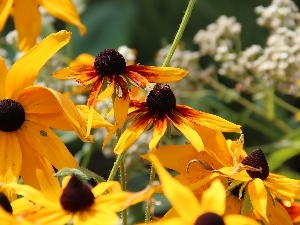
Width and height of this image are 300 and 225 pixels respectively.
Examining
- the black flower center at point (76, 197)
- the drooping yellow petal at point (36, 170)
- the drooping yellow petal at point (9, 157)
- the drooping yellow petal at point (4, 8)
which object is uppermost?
the drooping yellow petal at point (4, 8)

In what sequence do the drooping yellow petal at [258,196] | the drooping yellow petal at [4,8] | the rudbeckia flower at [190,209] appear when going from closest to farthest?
the rudbeckia flower at [190,209] < the drooping yellow petal at [258,196] < the drooping yellow petal at [4,8]

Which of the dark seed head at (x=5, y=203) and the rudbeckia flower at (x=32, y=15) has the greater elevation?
the rudbeckia flower at (x=32, y=15)

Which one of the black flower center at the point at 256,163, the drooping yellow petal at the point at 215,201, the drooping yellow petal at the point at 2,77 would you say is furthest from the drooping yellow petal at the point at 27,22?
the drooping yellow petal at the point at 215,201

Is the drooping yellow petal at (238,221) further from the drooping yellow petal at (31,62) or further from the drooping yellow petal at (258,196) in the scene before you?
the drooping yellow petal at (31,62)

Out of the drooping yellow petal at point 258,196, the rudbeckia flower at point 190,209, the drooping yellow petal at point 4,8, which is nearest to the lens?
the rudbeckia flower at point 190,209

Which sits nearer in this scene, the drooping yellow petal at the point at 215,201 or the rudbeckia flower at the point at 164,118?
the drooping yellow petal at the point at 215,201

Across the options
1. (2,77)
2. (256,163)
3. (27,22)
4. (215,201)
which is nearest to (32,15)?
(27,22)

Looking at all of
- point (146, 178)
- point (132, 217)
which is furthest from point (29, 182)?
point (146, 178)
